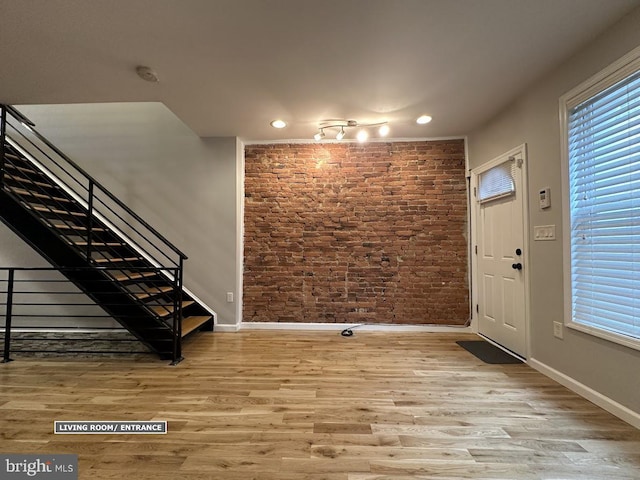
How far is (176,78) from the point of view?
7.72 ft

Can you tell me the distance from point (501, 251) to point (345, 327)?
2074 mm

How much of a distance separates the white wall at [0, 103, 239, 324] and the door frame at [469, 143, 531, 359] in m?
3.12

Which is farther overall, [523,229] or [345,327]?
[345,327]

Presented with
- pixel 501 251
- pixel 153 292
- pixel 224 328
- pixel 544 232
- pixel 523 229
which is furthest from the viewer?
pixel 224 328

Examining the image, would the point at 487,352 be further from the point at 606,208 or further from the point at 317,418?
the point at 317,418

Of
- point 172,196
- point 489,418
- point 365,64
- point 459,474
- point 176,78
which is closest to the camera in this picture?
point 459,474

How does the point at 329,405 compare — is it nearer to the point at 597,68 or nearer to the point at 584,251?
the point at 584,251

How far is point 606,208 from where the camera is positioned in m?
1.88

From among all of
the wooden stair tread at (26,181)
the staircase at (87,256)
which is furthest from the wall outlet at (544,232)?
the wooden stair tread at (26,181)

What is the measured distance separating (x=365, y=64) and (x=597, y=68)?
1.62 metres

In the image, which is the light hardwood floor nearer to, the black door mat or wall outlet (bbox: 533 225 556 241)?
the black door mat

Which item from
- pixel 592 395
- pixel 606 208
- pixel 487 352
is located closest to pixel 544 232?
pixel 606 208

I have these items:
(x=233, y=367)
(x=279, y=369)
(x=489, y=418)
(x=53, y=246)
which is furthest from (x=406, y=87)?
(x=53, y=246)

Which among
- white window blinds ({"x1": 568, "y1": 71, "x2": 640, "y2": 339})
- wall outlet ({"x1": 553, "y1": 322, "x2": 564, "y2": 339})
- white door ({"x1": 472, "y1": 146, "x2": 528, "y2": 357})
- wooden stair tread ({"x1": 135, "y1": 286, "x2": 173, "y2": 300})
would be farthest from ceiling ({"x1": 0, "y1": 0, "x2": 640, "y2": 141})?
wall outlet ({"x1": 553, "y1": 322, "x2": 564, "y2": 339})
